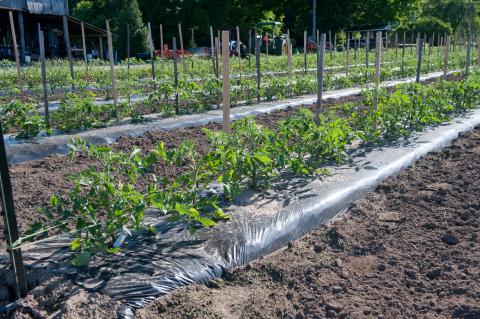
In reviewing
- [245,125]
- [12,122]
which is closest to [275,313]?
[245,125]

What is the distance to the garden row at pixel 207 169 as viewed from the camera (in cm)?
295

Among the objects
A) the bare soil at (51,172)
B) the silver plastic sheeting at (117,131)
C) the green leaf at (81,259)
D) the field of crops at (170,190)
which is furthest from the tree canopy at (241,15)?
the green leaf at (81,259)

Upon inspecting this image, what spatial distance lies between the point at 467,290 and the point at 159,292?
1.86m

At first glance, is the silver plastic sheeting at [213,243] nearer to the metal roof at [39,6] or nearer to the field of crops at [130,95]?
the field of crops at [130,95]

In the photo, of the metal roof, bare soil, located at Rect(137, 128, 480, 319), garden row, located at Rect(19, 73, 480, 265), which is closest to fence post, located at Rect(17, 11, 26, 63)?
the metal roof

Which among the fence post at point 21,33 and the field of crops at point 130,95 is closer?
the field of crops at point 130,95

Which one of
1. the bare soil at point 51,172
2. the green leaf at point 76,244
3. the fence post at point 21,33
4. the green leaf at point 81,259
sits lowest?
the bare soil at point 51,172

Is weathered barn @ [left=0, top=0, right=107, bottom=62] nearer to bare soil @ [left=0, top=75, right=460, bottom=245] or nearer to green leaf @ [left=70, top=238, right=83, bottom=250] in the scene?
bare soil @ [left=0, top=75, right=460, bottom=245]

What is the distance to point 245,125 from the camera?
4.29 metres

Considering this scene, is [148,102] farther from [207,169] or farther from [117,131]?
[207,169]

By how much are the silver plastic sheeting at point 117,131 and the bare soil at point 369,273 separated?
412 cm

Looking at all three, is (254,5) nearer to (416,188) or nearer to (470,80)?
(470,80)

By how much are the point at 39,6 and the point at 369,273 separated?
87.3ft

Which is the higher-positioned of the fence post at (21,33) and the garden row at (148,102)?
the fence post at (21,33)
